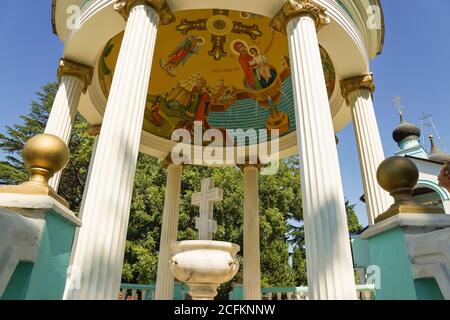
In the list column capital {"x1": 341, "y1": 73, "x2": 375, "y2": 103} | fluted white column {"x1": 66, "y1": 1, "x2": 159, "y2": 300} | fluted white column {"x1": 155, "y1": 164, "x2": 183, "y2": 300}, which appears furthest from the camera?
fluted white column {"x1": 155, "y1": 164, "x2": 183, "y2": 300}

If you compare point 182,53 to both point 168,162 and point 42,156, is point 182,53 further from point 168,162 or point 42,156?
point 42,156

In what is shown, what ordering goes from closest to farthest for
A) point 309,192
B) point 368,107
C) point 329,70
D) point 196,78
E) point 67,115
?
point 309,192
point 67,115
point 368,107
point 329,70
point 196,78

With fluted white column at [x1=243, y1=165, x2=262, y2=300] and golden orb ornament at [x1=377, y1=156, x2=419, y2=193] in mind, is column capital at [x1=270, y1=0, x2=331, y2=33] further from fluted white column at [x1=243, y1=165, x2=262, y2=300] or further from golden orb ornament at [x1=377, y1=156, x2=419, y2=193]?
fluted white column at [x1=243, y1=165, x2=262, y2=300]

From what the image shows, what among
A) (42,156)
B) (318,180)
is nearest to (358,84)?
(318,180)

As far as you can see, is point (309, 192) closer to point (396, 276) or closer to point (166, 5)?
point (396, 276)

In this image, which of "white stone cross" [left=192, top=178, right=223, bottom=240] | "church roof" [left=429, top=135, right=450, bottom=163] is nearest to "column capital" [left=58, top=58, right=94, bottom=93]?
"white stone cross" [left=192, top=178, right=223, bottom=240]

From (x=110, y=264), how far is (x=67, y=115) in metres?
5.61

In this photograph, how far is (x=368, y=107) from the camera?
962cm

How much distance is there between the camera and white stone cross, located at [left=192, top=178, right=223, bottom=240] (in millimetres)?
7264

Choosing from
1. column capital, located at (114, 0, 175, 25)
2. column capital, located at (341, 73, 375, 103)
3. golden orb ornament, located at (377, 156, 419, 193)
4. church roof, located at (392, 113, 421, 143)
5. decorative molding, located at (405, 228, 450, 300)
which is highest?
church roof, located at (392, 113, 421, 143)

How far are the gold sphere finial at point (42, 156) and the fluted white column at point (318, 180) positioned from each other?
13.6 ft

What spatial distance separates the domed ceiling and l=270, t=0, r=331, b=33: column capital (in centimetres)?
393
